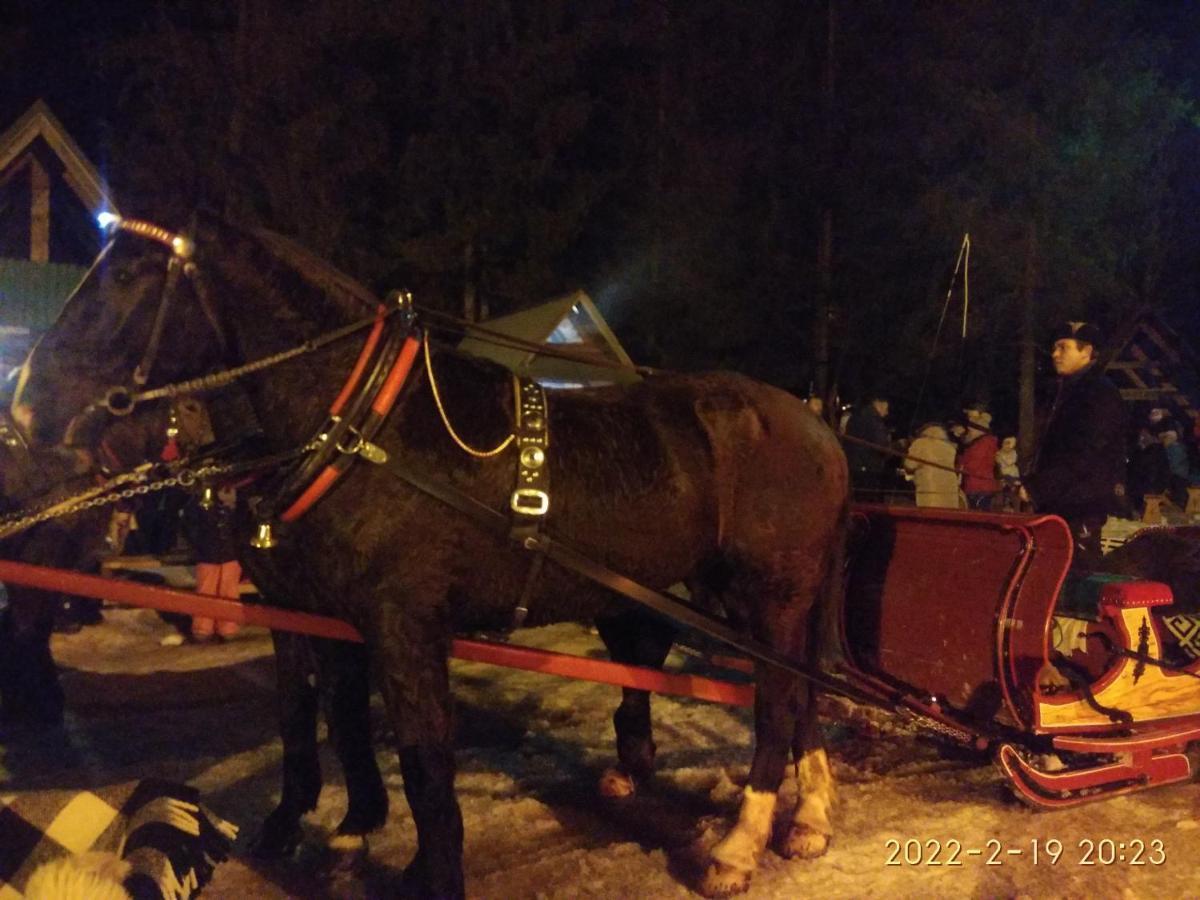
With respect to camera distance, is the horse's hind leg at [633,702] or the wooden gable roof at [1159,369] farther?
the wooden gable roof at [1159,369]

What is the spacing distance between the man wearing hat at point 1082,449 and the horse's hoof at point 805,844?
1.97 metres

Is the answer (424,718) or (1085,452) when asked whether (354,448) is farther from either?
(1085,452)

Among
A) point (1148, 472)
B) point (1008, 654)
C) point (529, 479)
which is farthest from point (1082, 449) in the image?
point (1148, 472)

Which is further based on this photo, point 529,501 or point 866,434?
point 866,434

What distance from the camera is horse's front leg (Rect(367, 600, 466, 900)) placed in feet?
10.1

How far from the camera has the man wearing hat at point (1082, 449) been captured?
14.8ft

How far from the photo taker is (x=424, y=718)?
10.2ft

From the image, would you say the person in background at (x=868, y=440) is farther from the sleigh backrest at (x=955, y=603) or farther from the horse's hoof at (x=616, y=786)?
the horse's hoof at (x=616, y=786)

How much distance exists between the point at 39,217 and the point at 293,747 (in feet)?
43.0

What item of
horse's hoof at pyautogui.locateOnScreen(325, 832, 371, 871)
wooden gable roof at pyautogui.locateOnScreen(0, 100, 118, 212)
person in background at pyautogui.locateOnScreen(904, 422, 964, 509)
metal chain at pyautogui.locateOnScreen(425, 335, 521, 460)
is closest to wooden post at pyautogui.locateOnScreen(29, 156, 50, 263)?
wooden gable roof at pyautogui.locateOnScreen(0, 100, 118, 212)

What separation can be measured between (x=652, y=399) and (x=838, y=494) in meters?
0.90

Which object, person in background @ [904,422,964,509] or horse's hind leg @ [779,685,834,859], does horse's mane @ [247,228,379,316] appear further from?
person in background @ [904,422,964,509]

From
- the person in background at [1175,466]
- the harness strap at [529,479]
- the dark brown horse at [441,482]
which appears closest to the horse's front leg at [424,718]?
the dark brown horse at [441,482]

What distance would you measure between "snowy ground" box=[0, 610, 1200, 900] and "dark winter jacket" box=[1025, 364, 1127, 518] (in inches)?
53.2
